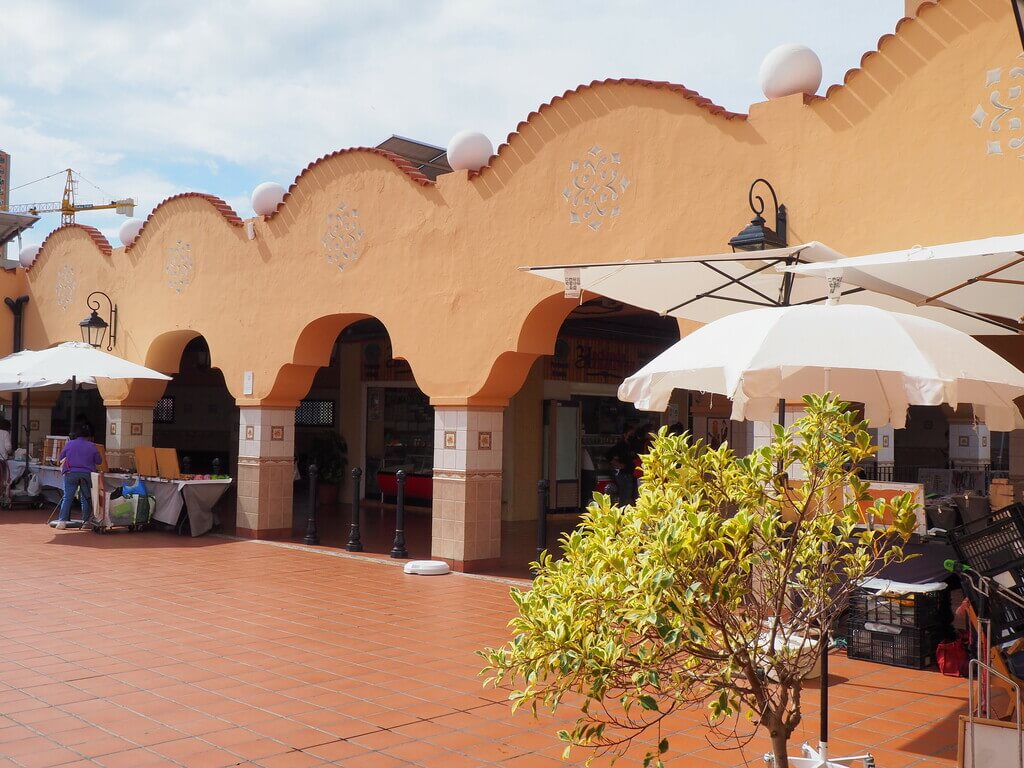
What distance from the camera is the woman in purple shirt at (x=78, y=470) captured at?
13320 mm

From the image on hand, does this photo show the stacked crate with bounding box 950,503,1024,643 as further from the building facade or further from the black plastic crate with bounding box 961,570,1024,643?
the building facade

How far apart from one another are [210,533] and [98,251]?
242 inches

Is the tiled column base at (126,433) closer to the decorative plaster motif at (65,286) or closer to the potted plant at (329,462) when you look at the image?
the decorative plaster motif at (65,286)

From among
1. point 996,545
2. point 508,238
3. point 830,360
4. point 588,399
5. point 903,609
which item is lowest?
point 903,609

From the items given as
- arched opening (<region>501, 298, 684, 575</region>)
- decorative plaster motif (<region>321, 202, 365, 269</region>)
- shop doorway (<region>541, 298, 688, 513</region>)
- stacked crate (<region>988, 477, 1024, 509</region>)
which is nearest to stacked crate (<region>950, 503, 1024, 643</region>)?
stacked crate (<region>988, 477, 1024, 509</region>)

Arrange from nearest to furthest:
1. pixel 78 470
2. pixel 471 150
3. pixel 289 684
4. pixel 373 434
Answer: pixel 289 684, pixel 471 150, pixel 78 470, pixel 373 434

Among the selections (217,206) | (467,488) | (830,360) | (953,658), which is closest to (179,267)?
(217,206)

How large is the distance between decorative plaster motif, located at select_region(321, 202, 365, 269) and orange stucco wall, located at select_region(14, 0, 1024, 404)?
0.03m

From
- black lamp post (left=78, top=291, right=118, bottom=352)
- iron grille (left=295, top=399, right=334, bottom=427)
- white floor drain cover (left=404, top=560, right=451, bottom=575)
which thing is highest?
black lamp post (left=78, top=291, right=118, bottom=352)

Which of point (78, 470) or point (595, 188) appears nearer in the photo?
point (595, 188)

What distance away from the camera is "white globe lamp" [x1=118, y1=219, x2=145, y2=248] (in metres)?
16.3

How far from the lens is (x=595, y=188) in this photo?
9.54 m

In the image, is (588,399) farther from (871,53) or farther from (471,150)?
(871,53)

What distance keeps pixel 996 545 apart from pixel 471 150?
7.17 metres
